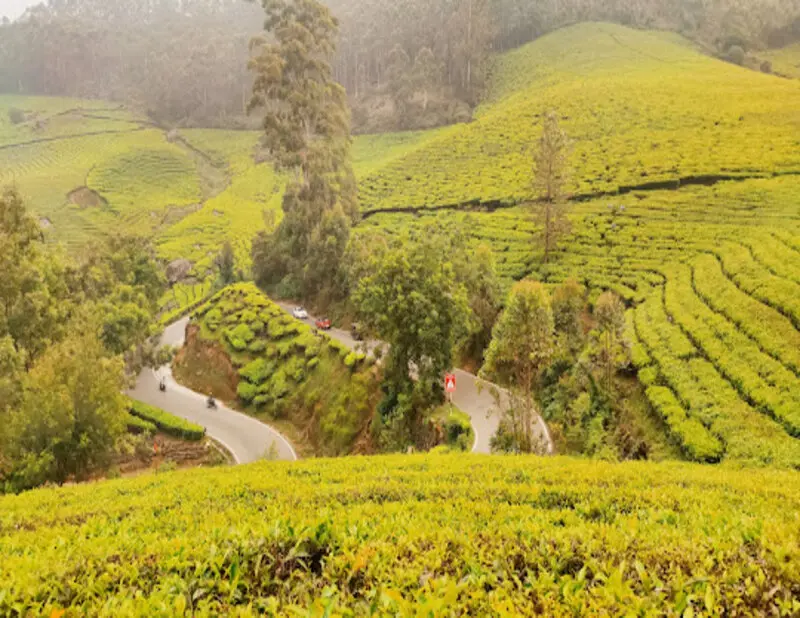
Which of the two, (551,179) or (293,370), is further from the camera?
(551,179)

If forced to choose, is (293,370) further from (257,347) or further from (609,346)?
(609,346)

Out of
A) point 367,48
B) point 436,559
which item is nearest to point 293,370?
point 436,559

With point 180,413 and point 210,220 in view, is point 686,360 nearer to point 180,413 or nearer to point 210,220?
point 180,413

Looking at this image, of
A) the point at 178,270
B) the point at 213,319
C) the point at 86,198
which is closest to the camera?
the point at 213,319

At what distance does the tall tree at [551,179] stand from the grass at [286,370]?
1481cm

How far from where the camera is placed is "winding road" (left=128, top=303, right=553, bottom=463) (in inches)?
799


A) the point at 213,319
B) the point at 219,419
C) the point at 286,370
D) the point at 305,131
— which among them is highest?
the point at 305,131

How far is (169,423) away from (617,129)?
1856 inches

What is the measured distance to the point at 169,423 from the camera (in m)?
27.2

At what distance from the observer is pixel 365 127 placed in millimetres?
90250

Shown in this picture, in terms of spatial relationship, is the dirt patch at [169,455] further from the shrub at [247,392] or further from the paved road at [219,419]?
the shrub at [247,392]

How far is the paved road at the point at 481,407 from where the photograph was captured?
18.7m

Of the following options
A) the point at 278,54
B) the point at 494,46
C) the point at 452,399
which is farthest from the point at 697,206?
the point at 494,46

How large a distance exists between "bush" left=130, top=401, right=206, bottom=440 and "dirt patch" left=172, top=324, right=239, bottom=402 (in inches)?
159
